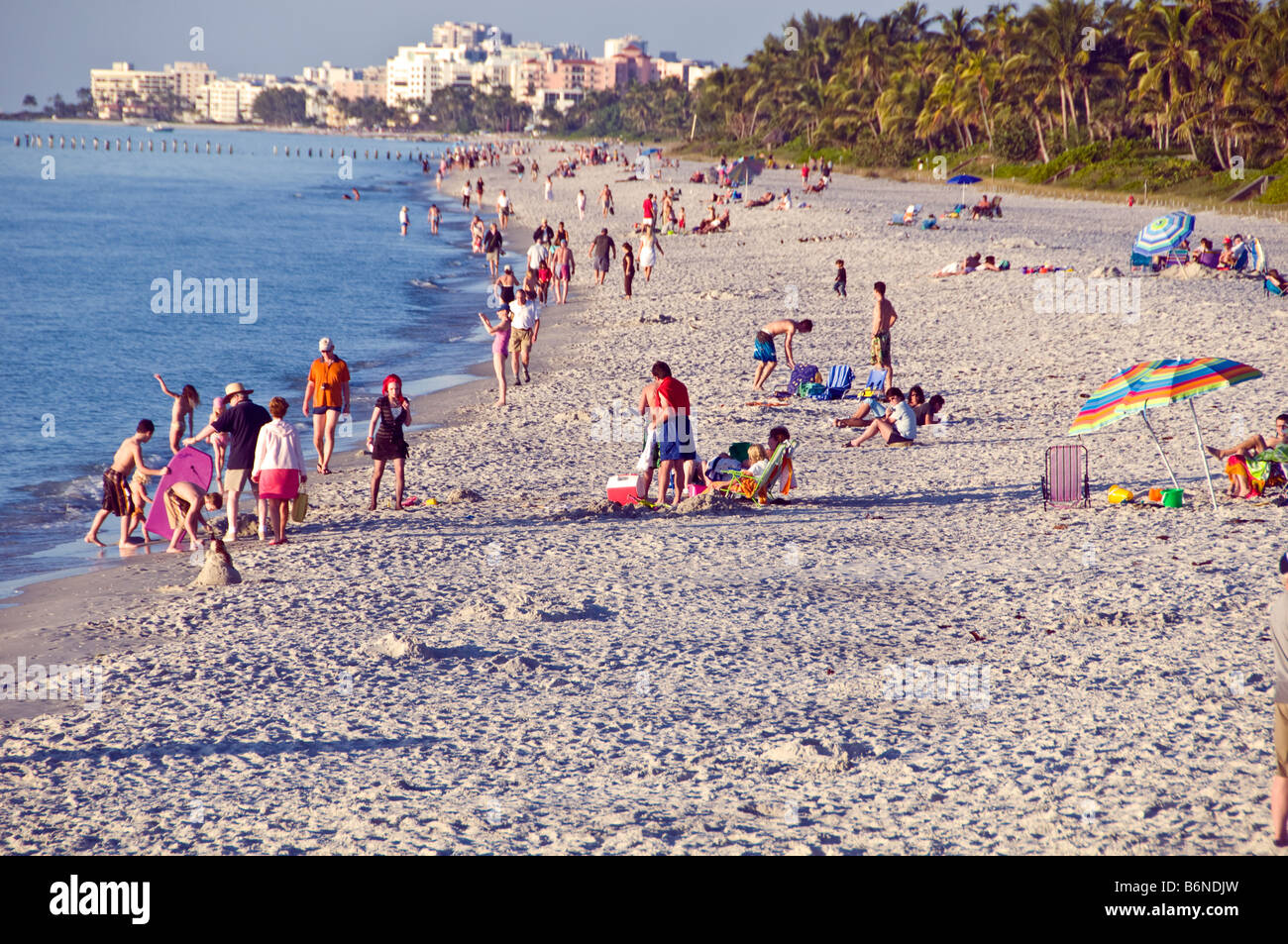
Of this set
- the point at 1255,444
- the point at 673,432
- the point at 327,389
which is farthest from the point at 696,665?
the point at 327,389

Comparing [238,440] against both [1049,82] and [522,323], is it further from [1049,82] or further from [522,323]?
[1049,82]

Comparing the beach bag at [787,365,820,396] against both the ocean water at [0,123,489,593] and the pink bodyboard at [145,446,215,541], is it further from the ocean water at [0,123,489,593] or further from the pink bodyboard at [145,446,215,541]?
the pink bodyboard at [145,446,215,541]

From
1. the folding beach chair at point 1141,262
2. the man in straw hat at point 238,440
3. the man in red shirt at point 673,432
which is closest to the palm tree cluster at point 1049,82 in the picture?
the folding beach chair at point 1141,262

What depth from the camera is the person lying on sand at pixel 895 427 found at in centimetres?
1420

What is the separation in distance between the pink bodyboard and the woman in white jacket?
65 centimetres

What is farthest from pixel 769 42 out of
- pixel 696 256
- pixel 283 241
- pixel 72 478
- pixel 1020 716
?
pixel 1020 716

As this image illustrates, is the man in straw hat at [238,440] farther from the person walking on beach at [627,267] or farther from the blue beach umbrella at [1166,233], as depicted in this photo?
the blue beach umbrella at [1166,233]

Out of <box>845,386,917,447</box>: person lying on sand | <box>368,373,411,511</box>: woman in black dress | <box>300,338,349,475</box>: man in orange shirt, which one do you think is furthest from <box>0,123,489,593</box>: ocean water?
<box>845,386,917,447</box>: person lying on sand

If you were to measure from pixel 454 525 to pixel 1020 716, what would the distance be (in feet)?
19.9

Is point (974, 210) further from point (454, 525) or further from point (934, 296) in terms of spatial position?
point (454, 525)

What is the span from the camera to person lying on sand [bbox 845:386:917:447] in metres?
14.2

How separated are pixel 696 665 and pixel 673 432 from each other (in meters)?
3.85

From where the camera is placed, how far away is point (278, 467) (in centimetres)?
1045

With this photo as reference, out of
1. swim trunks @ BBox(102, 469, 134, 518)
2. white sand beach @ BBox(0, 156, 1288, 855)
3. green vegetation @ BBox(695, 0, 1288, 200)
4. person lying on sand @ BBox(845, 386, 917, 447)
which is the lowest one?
white sand beach @ BBox(0, 156, 1288, 855)
